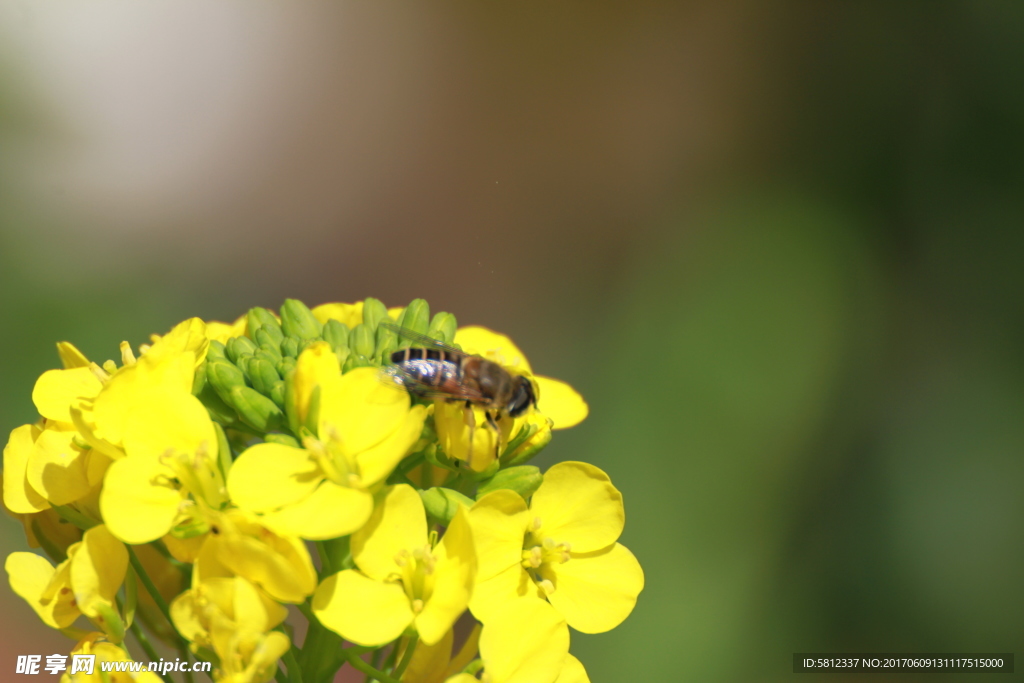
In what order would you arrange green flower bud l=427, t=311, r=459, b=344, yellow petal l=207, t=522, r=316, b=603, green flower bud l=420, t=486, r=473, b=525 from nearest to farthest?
yellow petal l=207, t=522, r=316, b=603
green flower bud l=420, t=486, r=473, b=525
green flower bud l=427, t=311, r=459, b=344

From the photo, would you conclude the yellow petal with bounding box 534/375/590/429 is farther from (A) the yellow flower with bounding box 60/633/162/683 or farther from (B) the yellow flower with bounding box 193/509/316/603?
(A) the yellow flower with bounding box 60/633/162/683

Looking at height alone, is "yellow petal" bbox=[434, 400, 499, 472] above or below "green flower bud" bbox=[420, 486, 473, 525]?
above

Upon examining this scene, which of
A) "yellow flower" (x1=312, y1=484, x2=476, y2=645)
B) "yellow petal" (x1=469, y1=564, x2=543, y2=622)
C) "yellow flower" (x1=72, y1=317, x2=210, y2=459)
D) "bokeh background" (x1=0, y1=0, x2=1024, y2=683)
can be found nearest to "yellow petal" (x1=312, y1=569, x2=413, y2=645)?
"yellow flower" (x1=312, y1=484, x2=476, y2=645)

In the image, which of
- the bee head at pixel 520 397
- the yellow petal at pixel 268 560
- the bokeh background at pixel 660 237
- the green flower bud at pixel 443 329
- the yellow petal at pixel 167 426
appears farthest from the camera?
the bokeh background at pixel 660 237

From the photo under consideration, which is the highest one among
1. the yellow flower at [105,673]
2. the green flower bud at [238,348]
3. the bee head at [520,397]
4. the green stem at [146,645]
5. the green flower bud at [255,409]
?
the green flower bud at [238,348]

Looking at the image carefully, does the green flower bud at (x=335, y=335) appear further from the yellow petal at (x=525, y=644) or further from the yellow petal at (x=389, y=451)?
the yellow petal at (x=525, y=644)

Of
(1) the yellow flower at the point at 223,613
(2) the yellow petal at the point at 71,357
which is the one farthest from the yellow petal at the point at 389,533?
(2) the yellow petal at the point at 71,357

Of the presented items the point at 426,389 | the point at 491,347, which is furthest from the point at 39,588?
the point at 491,347

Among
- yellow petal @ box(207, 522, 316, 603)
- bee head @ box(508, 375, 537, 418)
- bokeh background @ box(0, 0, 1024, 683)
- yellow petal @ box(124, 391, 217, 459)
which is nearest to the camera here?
yellow petal @ box(207, 522, 316, 603)
